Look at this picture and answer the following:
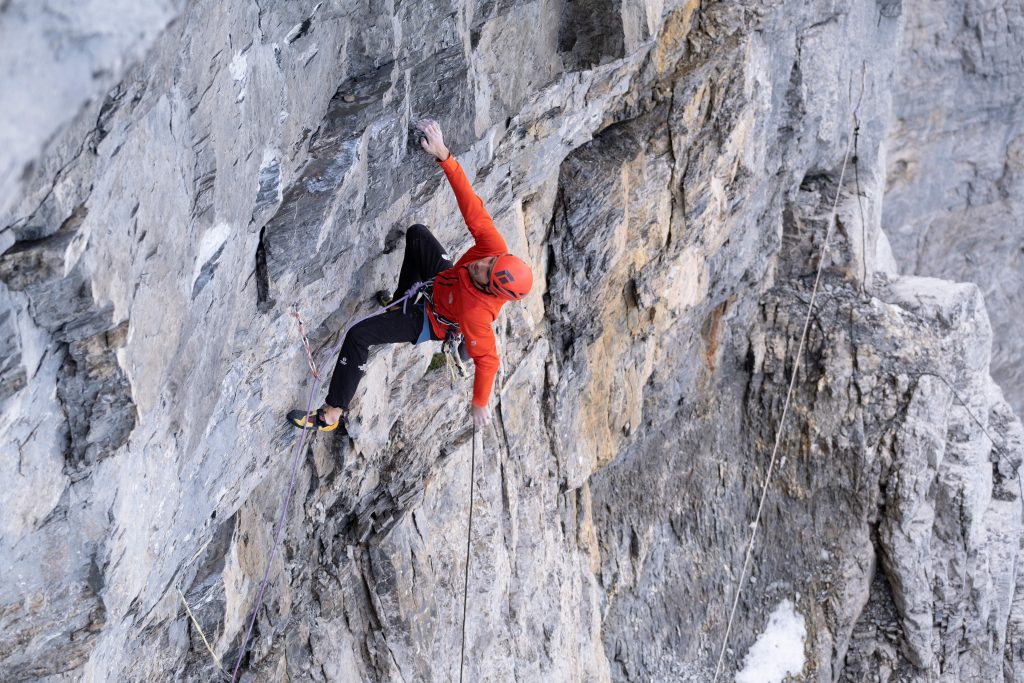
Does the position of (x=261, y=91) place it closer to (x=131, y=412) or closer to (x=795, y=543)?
(x=131, y=412)

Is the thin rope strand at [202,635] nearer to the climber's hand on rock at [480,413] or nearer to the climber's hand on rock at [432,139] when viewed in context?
the climber's hand on rock at [480,413]

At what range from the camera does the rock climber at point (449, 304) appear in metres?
5.99

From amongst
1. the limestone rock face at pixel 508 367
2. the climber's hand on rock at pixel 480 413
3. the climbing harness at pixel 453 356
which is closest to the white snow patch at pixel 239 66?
the limestone rock face at pixel 508 367

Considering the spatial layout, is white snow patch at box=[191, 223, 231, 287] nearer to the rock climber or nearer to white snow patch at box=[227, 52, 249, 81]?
white snow patch at box=[227, 52, 249, 81]

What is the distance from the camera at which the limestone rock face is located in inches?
156

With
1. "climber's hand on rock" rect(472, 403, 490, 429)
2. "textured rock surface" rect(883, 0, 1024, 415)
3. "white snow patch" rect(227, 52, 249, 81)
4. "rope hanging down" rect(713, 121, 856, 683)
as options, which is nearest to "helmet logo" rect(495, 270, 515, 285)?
"climber's hand on rock" rect(472, 403, 490, 429)

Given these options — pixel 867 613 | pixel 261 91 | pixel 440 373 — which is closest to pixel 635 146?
pixel 440 373

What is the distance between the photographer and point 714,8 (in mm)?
9109

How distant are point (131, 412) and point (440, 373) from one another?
4013mm

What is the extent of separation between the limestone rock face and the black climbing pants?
7.5 inches

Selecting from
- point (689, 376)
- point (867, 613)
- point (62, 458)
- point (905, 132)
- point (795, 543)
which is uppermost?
point (62, 458)

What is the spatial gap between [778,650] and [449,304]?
8195mm

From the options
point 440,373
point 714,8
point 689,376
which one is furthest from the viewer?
point 689,376

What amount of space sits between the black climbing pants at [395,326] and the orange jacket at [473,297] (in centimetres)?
11
